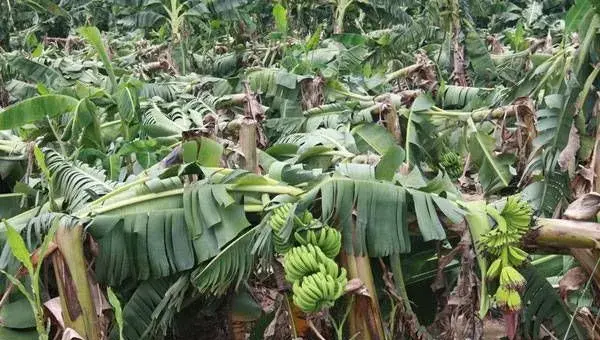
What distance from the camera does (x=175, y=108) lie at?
3.96 meters

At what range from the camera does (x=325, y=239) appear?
1.73 meters

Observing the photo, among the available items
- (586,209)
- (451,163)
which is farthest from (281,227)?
(451,163)

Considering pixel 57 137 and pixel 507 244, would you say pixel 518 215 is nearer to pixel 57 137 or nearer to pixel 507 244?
pixel 507 244

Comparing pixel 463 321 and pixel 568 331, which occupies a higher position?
pixel 463 321

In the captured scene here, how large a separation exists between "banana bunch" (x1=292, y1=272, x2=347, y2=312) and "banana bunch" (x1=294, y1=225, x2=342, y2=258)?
10 centimetres

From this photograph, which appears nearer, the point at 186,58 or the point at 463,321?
the point at 463,321

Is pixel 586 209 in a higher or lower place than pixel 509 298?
higher

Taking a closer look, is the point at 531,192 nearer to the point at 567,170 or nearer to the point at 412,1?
the point at 567,170

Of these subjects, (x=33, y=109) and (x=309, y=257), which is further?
(x=33, y=109)

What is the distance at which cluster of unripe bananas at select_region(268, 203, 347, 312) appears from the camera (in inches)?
64.3

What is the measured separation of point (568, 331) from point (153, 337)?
1268mm

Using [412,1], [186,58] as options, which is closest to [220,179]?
[186,58]

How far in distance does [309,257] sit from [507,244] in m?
0.53

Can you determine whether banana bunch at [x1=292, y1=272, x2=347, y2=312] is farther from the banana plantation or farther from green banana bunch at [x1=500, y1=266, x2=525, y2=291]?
green banana bunch at [x1=500, y1=266, x2=525, y2=291]
